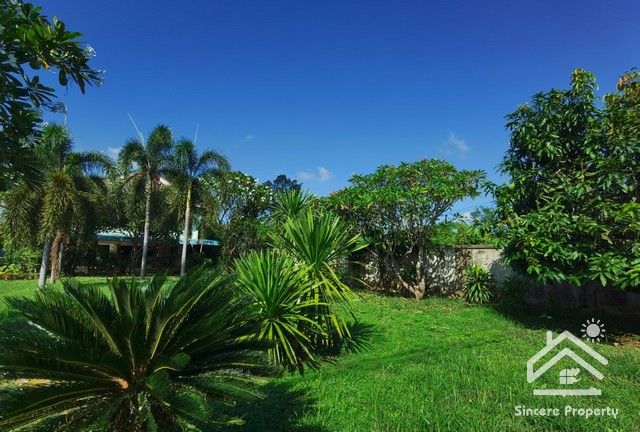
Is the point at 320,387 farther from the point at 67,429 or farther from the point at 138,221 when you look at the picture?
the point at 138,221

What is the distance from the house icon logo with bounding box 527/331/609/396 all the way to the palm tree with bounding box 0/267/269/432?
355 cm

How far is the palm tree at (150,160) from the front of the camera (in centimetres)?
2048

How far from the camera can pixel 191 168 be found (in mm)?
21328

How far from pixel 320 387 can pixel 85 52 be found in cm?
426

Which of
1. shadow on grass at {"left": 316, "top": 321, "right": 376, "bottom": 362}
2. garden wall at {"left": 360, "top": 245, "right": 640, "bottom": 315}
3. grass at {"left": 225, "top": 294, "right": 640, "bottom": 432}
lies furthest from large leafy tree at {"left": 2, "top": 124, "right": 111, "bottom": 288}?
garden wall at {"left": 360, "top": 245, "right": 640, "bottom": 315}

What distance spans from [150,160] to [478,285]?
1813 centimetres

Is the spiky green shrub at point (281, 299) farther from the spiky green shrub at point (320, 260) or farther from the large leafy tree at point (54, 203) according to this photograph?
the large leafy tree at point (54, 203)

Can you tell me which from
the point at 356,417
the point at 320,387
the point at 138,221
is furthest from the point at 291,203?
the point at 138,221

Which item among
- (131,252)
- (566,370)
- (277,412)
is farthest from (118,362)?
(131,252)

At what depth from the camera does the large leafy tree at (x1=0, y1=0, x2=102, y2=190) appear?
2594 mm

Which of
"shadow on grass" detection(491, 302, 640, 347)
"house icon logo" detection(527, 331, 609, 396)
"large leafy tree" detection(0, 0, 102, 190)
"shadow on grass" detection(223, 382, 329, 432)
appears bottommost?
"shadow on grass" detection(223, 382, 329, 432)

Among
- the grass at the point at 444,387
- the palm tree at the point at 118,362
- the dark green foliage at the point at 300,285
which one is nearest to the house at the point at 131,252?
the dark green foliage at the point at 300,285

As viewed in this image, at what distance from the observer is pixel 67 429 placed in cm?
224

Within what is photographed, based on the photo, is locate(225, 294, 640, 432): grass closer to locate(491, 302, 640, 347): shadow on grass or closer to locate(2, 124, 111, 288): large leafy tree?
locate(491, 302, 640, 347): shadow on grass
